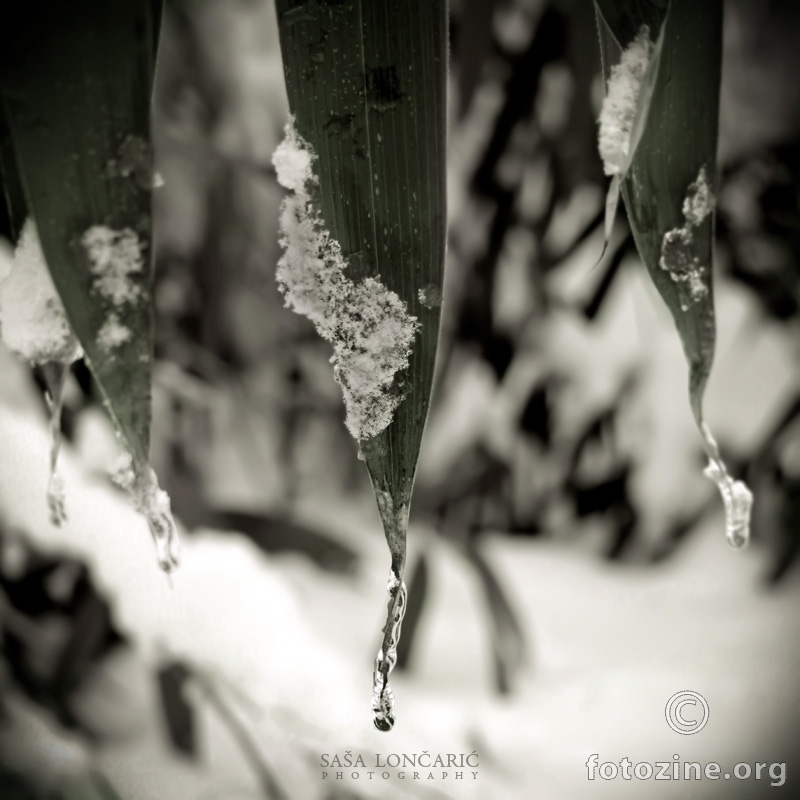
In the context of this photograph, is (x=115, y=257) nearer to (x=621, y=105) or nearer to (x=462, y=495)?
(x=621, y=105)

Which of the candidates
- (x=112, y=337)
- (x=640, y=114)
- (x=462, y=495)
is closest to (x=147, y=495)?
(x=112, y=337)

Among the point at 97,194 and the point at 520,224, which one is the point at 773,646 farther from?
the point at 97,194

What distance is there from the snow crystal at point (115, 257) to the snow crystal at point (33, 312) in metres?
0.05

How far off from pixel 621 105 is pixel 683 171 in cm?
3

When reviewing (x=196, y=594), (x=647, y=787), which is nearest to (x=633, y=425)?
(x=647, y=787)

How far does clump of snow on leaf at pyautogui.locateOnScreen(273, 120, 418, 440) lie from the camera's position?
0.49 feet

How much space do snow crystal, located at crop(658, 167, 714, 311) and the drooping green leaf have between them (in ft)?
0.46

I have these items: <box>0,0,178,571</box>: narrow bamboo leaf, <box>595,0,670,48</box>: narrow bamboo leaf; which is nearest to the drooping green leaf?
<box>0,0,178,571</box>: narrow bamboo leaf

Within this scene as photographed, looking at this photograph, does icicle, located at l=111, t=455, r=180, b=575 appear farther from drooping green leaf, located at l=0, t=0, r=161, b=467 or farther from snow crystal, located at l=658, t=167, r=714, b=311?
snow crystal, located at l=658, t=167, r=714, b=311

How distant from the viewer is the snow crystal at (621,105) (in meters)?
0.15

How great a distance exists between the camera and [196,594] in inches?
18.4

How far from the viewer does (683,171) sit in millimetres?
171

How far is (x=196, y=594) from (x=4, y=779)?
0.19 metres

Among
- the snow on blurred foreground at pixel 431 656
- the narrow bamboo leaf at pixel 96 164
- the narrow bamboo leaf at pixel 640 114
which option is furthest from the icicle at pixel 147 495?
the snow on blurred foreground at pixel 431 656
